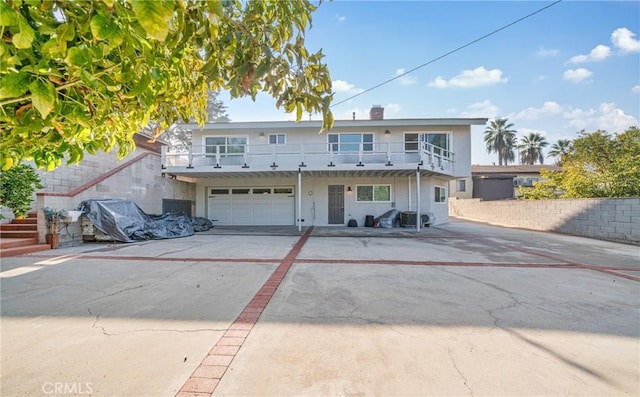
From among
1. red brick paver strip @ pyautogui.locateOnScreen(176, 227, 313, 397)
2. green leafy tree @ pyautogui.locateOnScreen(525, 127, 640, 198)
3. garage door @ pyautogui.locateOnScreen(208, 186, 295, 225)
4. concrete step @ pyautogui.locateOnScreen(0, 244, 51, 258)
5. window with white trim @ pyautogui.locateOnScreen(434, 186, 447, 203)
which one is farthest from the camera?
window with white trim @ pyautogui.locateOnScreen(434, 186, 447, 203)

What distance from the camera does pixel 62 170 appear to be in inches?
395

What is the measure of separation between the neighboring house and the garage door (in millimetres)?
15534

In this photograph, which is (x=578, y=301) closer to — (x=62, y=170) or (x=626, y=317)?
(x=626, y=317)

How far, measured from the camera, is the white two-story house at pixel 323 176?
1441 centimetres

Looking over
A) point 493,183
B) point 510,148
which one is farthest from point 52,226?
point 510,148

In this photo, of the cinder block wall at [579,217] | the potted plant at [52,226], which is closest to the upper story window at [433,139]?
the cinder block wall at [579,217]

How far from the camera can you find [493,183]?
23.5 metres

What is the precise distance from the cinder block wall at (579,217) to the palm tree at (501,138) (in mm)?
33624

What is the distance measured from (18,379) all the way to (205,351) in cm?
135

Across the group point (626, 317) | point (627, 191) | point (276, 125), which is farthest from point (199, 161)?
point (627, 191)

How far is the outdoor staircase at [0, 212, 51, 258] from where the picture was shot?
707 cm

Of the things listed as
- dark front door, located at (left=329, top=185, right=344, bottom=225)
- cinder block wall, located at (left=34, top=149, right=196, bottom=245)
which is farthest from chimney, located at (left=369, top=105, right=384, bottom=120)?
cinder block wall, located at (left=34, top=149, right=196, bottom=245)

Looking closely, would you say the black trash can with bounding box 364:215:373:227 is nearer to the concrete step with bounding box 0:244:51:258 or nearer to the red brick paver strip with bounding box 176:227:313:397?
the red brick paver strip with bounding box 176:227:313:397

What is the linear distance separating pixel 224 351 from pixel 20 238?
952 cm
